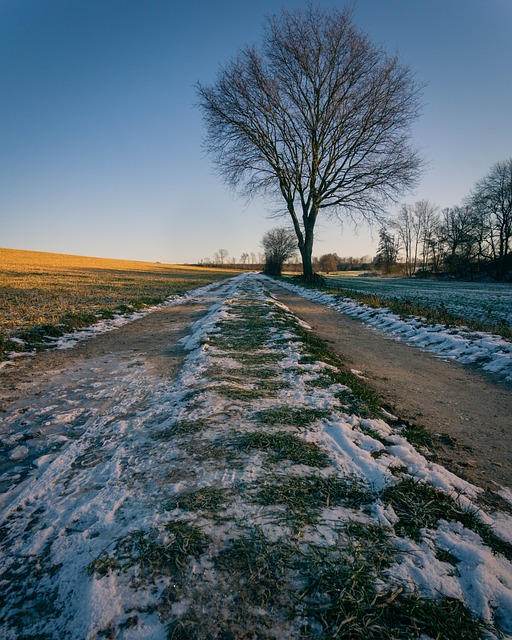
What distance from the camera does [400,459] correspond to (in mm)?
2104

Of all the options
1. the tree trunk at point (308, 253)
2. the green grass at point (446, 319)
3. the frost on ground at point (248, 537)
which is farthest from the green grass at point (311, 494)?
the tree trunk at point (308, 253)

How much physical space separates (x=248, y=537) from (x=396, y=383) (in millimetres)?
3139

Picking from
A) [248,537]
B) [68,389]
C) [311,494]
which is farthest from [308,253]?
[248,537]

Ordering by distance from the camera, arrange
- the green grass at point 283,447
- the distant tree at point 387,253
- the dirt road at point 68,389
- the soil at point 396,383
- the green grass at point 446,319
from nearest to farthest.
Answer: the green grass at point 283,447 < the dirt road at point 68,389 < the soil at point 396,383 < the green grass at point 446,319 < the distant tree at point 387,253

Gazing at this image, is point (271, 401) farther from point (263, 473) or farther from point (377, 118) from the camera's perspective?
point (377, 118)

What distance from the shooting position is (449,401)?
336cm

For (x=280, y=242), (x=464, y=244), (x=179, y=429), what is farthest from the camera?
(x=280, y=242)

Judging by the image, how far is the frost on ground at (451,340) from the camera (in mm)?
4408

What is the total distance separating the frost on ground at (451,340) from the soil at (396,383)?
1.08 feet

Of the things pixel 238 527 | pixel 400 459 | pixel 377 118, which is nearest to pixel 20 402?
pixel 238 527

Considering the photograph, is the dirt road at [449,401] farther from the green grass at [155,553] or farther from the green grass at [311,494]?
the green grass at [155,553]

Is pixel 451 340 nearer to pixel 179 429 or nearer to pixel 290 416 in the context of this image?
pixel 290 416

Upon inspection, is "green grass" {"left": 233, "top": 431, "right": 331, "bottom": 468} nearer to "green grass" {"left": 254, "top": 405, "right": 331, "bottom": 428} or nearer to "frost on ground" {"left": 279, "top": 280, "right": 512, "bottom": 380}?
"green grass" {"left": 254, "top": 405, "right": 331, "bottom": 428}

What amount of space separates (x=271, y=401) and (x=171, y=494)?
4.66ft
